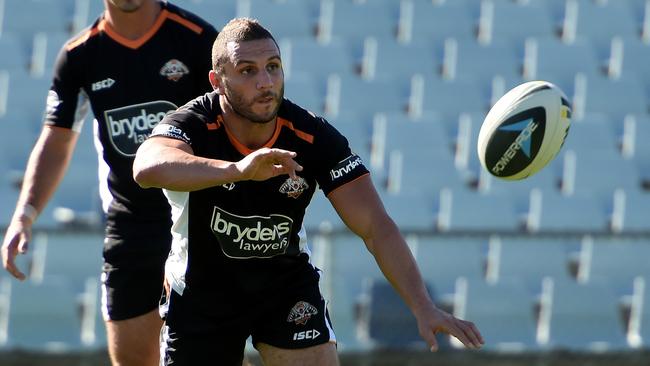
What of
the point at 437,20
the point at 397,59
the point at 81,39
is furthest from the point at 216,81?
the point at 437,20

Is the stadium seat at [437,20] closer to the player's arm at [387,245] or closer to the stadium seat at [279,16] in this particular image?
the stadium seat at [279,16]

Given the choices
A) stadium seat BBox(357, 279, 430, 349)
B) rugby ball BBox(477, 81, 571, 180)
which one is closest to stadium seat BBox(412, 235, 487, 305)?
stadium seat BBox(357, 279, 430, 349)

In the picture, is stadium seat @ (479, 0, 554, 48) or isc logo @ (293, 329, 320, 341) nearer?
isc logo @ (293, 329, 320, 341)

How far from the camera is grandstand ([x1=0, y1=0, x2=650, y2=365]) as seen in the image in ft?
26.4

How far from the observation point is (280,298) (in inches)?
174

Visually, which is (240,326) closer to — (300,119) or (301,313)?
(301,313)

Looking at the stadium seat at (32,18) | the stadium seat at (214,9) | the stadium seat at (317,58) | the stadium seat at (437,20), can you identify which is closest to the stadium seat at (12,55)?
the stadium seat at (32,18)

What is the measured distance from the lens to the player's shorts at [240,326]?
4.39 meters

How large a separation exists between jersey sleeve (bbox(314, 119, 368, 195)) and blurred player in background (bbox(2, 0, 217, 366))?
3.51 ft

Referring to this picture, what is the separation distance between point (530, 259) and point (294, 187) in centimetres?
434

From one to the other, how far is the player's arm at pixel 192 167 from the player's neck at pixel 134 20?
1.24 meters

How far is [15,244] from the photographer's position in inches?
198

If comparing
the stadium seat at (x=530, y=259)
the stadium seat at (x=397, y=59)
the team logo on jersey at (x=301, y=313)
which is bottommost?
the team logo on jersey at (x=301, y=313)

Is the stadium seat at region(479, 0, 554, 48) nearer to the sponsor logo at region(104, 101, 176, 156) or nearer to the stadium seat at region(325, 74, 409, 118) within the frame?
the stadium seat at region(325, 74, 409, 118)
